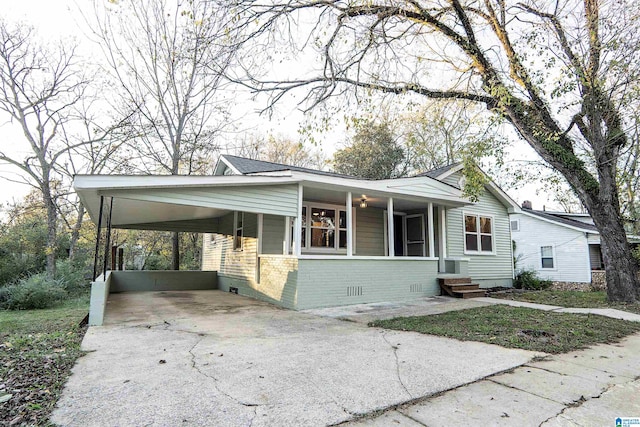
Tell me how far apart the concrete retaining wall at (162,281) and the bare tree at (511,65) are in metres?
7.71

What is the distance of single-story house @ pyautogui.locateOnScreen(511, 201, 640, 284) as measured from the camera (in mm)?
15094

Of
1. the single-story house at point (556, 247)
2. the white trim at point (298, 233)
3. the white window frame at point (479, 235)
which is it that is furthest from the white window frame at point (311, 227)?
the single-story house at point (556, 247)

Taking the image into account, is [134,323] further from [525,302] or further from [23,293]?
[525,302]

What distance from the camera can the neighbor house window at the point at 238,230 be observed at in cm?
1115

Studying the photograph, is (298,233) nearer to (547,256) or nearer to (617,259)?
(617,259)

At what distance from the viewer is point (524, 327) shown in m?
5.38

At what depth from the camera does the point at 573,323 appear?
18.7 feet

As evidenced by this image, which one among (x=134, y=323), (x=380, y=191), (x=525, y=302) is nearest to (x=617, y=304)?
(x=525, y=302)

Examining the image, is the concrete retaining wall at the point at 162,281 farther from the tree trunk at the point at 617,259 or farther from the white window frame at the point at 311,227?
the tree trunk at the point at 617,259

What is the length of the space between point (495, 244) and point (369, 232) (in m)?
4.56

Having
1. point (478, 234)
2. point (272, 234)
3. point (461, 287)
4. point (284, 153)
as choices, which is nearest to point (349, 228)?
point (272, 234)

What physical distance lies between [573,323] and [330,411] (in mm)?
5141

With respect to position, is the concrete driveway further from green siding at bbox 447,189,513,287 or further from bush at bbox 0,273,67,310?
green siding at bbox 447,189,513,287

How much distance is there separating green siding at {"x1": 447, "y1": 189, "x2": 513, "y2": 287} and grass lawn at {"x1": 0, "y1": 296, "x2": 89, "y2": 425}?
387 inches
